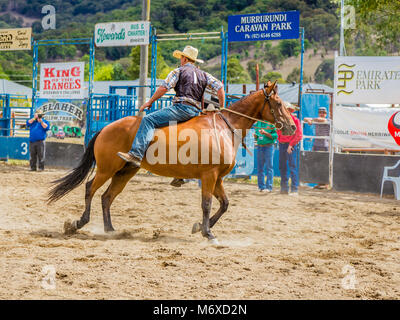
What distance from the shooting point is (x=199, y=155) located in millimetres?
7176

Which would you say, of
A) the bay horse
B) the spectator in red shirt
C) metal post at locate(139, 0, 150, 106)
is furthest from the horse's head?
metal post at locate(139, 0, 150, 106)

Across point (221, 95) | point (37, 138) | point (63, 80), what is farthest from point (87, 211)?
point (63, 80)

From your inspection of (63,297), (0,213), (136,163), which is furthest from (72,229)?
(63,297)

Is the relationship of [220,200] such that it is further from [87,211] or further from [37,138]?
[37,138]

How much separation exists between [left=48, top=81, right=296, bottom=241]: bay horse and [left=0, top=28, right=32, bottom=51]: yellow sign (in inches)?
506

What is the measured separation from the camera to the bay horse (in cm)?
718

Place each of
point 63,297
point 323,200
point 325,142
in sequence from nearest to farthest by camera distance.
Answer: point 63,297
point 323,200
point 325,142

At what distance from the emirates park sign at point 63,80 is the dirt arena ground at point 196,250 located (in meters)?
7.14

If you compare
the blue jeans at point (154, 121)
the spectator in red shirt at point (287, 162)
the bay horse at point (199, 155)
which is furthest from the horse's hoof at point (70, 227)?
the spectator in red shirt at point (287, 162)

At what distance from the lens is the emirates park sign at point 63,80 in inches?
701

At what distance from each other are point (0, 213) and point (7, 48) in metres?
12.4

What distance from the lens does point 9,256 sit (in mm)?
5746

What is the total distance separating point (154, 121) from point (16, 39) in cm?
1412

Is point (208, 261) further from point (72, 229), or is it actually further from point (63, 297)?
point (72, 229)
